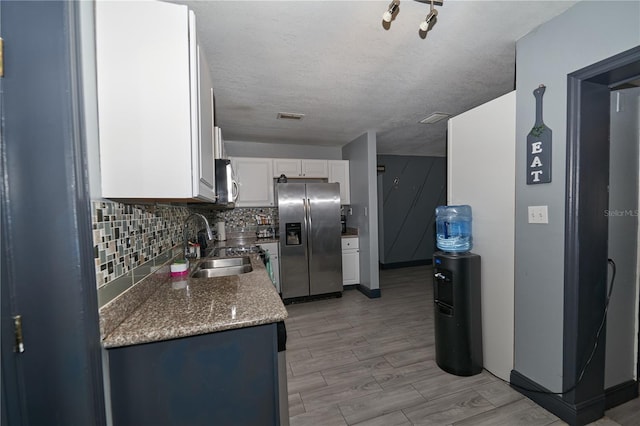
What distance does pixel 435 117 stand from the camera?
3084 mm


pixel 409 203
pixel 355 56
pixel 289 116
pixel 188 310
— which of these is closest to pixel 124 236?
pixel 188 310

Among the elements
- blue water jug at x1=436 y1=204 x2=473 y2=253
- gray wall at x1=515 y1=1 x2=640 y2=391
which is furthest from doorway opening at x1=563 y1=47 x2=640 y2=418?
blue water jug at x1=436 y1=204 x2=473 y2=253

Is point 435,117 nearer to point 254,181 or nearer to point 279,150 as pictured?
point 279,150

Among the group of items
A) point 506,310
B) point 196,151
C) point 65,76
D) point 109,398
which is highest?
point 65,76

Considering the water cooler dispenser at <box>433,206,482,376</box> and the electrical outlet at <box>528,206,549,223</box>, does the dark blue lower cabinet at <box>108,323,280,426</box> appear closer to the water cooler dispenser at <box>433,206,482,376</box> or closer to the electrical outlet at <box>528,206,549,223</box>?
the water cooler dispenser at <box>433,206,482,376</box>

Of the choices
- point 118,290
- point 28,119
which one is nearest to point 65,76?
point 28,119

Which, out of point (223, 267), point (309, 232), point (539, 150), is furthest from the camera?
point (309, 232)

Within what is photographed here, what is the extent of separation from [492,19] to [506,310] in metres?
1.88

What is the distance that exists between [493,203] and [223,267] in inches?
86.9

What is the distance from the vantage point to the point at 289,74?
78.3 inches

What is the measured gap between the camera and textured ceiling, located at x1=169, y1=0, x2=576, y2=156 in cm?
137

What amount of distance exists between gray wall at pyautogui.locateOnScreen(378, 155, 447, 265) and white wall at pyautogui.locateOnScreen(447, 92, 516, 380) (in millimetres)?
3202

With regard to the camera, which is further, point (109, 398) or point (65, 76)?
point (109, 398)

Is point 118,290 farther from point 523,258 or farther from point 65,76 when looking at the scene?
point 523,258
